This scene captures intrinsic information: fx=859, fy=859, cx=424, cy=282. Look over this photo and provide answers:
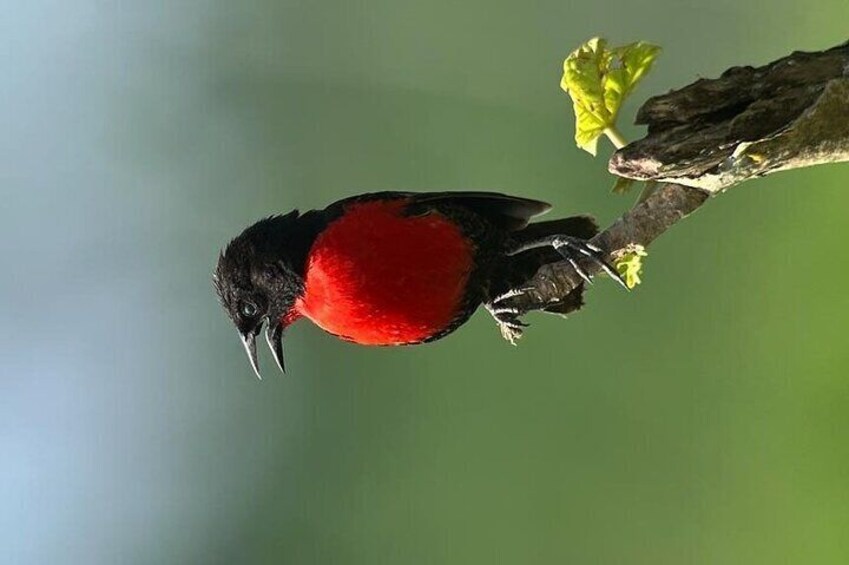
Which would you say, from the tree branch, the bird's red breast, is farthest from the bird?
the tree branch

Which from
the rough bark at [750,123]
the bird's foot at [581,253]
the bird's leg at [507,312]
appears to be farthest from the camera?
the bird's leg at [507,312]

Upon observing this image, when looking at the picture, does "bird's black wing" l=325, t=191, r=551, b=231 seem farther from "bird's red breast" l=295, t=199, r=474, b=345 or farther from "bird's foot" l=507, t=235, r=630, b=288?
"bird's foot" l=507, t=235, r=630, b=288

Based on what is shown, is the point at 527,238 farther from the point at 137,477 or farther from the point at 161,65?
the point at 137,477

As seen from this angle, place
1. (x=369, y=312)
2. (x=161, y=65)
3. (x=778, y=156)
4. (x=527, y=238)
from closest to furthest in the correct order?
(x=778, y=156), (x=369, y=312), (x=527, y=238), (x=161, y=65)

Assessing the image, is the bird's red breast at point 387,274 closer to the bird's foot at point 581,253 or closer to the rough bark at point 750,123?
the bird's foot at point 581,253

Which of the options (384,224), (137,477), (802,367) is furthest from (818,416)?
(137,477)

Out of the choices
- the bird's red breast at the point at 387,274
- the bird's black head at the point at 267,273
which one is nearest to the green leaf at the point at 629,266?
the bird's red breast at the point at 387,274
